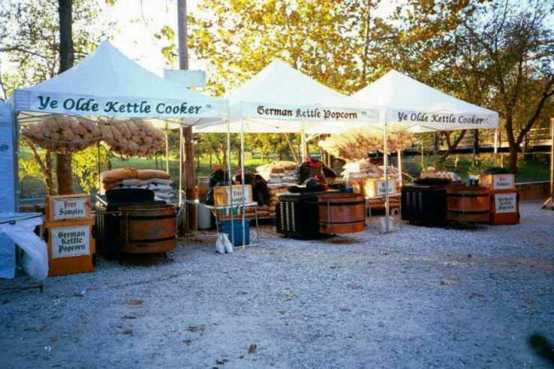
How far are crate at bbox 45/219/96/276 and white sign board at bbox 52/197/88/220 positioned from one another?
0.30 feet

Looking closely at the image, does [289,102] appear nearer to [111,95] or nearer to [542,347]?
[111,95]

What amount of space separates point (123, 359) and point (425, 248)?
19.4ft

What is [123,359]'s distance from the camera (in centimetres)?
398

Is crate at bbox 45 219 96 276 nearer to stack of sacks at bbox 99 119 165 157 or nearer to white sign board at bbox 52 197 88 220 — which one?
white sign board at bbox 52 197 88 220

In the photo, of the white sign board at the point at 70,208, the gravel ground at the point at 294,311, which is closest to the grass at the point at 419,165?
the white sign board at the point at 70,208

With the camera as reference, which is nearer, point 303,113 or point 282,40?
point 303,113

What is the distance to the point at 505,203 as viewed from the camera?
11.2 meters

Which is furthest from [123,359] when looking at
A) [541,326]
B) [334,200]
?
[334,200]

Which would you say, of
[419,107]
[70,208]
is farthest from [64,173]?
[419,107]

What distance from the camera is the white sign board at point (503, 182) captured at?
11.2m

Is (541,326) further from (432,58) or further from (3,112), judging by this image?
(432,58)

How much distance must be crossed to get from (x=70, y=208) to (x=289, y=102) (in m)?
4.20

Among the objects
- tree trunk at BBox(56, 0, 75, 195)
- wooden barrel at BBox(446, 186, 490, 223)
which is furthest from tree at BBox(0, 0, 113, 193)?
wooden barrel at BBox(446, 186, 490, 223)

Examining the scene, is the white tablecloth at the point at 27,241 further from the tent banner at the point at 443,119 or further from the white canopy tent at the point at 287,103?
the tent banner at the point at 443,119
